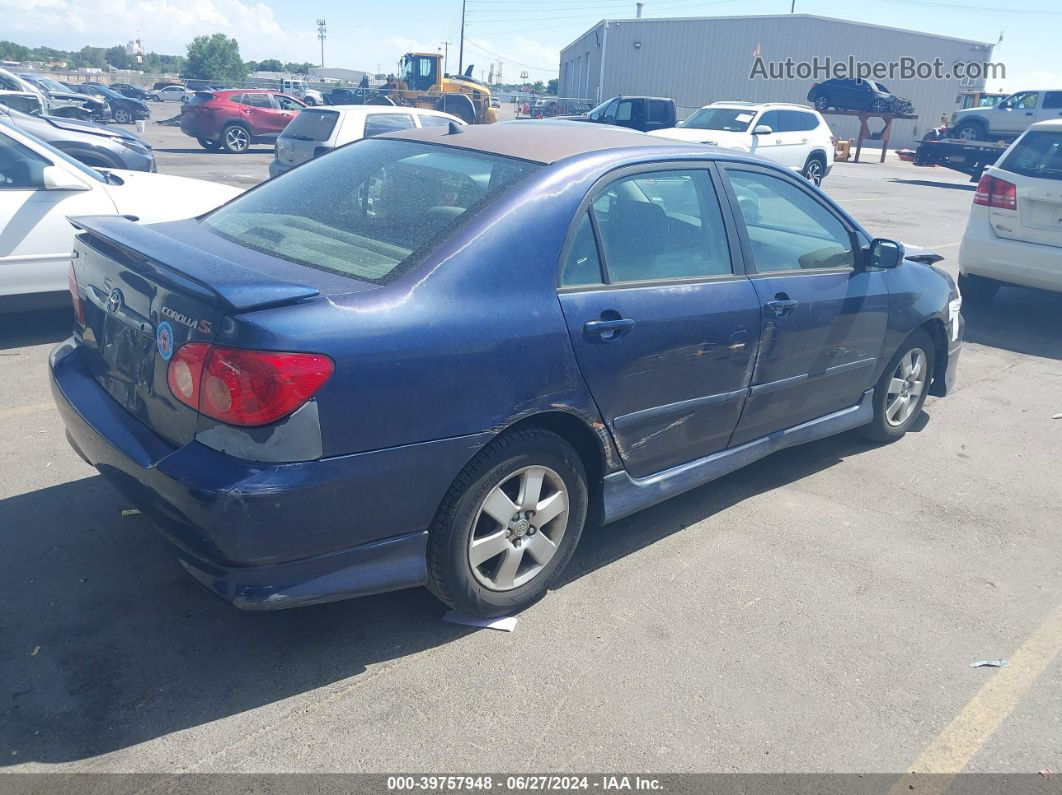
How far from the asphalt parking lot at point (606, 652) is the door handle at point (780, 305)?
99cm

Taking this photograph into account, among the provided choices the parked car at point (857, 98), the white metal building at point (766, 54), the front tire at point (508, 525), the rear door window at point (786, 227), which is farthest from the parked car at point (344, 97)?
the front tire at point (508, 525)

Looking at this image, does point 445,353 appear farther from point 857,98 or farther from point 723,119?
point 857,98

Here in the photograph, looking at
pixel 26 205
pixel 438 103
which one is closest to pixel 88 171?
pixel 26 205

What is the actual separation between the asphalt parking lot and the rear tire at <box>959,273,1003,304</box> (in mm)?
4991

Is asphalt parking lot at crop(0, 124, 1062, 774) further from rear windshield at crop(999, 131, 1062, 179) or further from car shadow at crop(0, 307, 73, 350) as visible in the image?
rear windshield at crop(999, 131, 1062, 179)

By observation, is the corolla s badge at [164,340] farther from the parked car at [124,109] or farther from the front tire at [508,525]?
the parked car at [124,109]

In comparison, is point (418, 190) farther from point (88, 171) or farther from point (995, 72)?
point (995, 72)

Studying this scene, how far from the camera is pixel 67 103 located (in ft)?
79.0

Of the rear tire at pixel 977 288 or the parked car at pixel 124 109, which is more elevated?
the parked car at pixel 124 109

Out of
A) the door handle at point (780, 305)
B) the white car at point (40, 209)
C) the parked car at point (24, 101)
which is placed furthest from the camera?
the parked car at point (24, 101)

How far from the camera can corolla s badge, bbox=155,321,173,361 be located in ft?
9.00

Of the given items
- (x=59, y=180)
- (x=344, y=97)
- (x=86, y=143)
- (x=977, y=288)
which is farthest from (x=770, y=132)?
(x=344, y=97)

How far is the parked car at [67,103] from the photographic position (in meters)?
22.2

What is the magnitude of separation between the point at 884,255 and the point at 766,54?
4946cm
